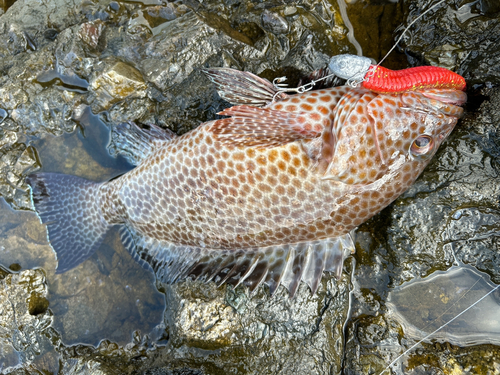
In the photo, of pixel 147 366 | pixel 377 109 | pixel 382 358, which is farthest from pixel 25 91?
pixel 382 358

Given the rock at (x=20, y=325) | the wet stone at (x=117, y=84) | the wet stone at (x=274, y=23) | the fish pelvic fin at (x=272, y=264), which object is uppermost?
the wet stone at (x=274, y=23)

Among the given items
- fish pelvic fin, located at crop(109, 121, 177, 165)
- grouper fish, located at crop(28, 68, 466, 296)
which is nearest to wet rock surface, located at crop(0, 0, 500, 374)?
fish pelvic fin, located at crop(109, 121, 177, 165)

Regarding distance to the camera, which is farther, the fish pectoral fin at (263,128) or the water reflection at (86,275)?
the water reflection at (86,275)

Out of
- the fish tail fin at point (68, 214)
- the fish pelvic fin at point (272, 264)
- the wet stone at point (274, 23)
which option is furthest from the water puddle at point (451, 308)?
the fish tail fin at point (68, 214)

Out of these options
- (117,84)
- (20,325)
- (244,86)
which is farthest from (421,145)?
(20,325)

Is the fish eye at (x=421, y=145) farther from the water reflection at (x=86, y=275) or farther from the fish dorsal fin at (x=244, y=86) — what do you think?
the water reflection at (x=86, y=275)

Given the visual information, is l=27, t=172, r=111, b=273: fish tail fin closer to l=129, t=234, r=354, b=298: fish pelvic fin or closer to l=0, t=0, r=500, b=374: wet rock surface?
l=0, t=0, r=500, b=374: wet rock surface
